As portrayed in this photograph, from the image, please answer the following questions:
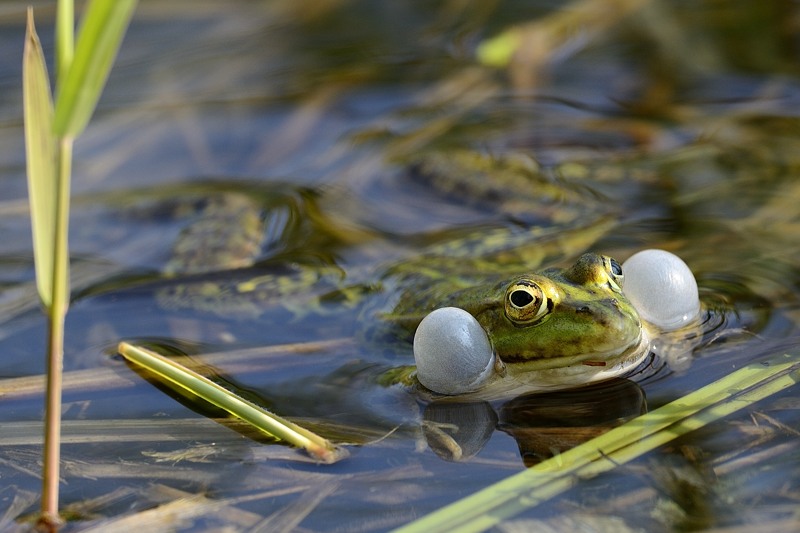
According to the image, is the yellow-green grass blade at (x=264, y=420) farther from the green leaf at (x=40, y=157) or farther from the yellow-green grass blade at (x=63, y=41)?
the yellow-green grass blade at (x=63, y=41)

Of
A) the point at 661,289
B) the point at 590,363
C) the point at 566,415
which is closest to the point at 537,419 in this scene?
the point at 566,415

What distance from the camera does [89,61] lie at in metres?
2.18

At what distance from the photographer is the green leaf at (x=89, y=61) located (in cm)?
214

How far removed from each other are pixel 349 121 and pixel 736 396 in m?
3.93

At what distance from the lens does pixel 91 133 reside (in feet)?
21.5

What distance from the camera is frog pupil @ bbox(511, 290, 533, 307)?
346 cm

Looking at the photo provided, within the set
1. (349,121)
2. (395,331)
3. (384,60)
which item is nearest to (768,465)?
(395,331)

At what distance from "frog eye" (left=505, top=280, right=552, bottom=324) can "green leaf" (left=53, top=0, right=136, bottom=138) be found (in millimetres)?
1748

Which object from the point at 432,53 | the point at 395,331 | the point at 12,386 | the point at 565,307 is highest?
the point at 432,53

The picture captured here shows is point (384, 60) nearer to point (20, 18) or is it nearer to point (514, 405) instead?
point (20, 18)

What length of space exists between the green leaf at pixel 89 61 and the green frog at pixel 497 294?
1766mm

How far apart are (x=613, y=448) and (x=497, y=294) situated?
89 cm

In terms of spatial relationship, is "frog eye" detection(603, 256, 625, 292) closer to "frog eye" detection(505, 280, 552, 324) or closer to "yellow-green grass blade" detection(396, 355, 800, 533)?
"frog eye" detection(505, 280, 552, 324)

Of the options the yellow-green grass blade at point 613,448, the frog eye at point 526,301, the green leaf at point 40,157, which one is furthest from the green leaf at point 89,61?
the frog eye at point 526,301
